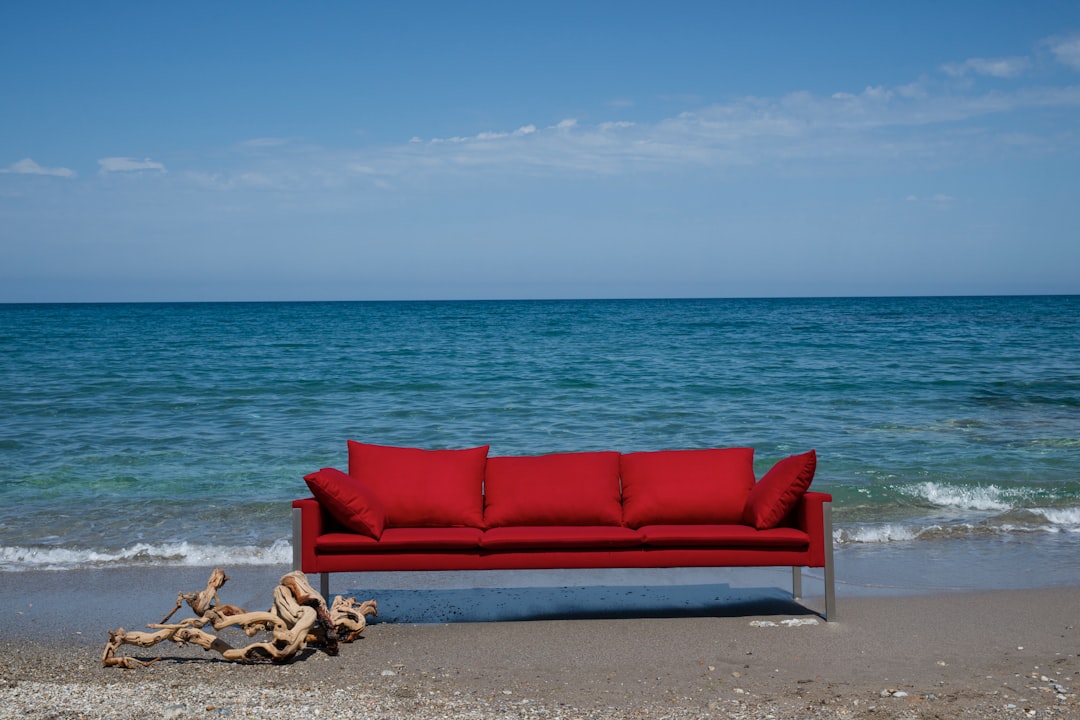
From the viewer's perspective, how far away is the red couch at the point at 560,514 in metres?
4.82

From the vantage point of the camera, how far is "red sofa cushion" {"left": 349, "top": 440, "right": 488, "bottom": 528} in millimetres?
5285

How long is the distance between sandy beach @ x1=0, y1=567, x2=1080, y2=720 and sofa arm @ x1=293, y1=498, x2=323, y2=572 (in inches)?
18.2

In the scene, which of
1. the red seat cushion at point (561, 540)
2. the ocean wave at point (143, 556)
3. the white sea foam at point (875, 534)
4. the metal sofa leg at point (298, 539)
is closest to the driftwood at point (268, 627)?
the metal sofa leg at point (298, 539)

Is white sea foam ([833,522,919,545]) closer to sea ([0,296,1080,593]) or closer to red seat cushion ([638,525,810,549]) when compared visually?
sea ([0,296,1080,593])

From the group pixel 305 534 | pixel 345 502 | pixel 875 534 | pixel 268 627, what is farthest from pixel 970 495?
pixel 268 627

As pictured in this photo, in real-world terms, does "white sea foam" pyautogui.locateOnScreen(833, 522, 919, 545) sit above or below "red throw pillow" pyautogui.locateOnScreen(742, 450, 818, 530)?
below

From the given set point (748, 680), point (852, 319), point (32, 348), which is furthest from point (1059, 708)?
point (852, 319)

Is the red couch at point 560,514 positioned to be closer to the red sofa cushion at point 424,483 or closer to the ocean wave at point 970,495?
the red sofa cushion at point 424,483

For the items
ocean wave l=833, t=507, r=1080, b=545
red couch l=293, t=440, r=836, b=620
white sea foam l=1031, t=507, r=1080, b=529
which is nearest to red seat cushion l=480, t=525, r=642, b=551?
red couch l=293, t=440, r=836, b=620

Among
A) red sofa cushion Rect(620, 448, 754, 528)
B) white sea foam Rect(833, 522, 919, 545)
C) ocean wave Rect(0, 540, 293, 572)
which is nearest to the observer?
red sofa cushion Rect(620, 448, 754, 528)

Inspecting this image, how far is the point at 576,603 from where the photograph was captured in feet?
17.4

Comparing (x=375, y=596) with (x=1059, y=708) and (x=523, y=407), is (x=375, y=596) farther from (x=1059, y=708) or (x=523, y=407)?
(x=523, y=407)

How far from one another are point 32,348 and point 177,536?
1938cm

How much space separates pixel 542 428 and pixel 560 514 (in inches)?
255
